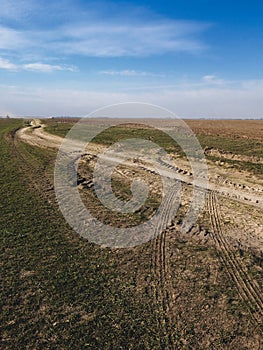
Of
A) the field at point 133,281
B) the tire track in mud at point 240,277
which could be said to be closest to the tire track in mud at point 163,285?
the field at point 133,281

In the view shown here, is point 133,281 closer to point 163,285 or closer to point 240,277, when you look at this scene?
point 163,285

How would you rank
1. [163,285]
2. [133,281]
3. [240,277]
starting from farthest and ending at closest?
[240,277]
[133,281]
[163,285]

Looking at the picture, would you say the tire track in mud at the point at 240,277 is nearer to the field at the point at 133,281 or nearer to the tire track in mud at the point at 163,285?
the field at the point at 133,281

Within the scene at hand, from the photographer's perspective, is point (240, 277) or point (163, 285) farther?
point (240, 277)

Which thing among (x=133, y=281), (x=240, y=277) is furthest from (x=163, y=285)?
(x=240, y=277)

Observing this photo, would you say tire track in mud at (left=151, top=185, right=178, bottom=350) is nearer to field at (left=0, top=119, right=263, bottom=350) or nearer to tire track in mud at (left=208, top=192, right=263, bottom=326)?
field at (left=0, top=119, right=263, bottom=350)

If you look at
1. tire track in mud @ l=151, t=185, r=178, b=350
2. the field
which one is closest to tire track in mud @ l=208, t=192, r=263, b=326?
the field
